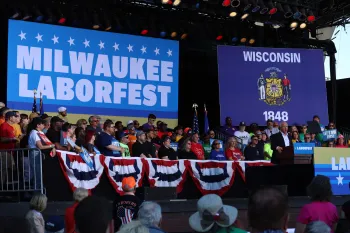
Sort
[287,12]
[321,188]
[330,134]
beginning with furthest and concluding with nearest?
[287,12] → [330,134] → [321,188]

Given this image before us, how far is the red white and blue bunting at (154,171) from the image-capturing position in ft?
43.0

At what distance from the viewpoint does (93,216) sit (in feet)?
11.9

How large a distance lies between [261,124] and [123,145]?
910cm

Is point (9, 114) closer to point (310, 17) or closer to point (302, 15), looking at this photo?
point (302, 15)

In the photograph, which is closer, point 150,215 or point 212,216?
point 212,216

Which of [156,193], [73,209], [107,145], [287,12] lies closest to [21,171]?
[107,145]

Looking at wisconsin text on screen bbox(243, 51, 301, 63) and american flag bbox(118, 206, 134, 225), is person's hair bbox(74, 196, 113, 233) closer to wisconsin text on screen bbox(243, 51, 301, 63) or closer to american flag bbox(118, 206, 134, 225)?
american flag bbox(118, 206, 134, 225)

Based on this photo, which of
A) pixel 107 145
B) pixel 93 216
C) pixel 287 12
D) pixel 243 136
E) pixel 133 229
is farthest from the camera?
pixel 287 12

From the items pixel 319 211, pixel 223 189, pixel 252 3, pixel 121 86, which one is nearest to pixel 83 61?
pixel 121 86

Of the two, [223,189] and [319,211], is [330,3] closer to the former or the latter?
[223,189]

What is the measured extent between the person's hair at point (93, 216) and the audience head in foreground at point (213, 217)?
1169 mm

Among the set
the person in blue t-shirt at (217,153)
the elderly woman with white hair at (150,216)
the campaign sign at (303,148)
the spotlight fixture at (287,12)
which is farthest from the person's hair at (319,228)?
the spotlight fixture at (287,12)

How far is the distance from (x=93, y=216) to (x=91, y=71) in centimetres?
1794

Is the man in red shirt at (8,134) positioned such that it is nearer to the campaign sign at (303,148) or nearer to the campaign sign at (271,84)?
the campaign sign at (303,148)
